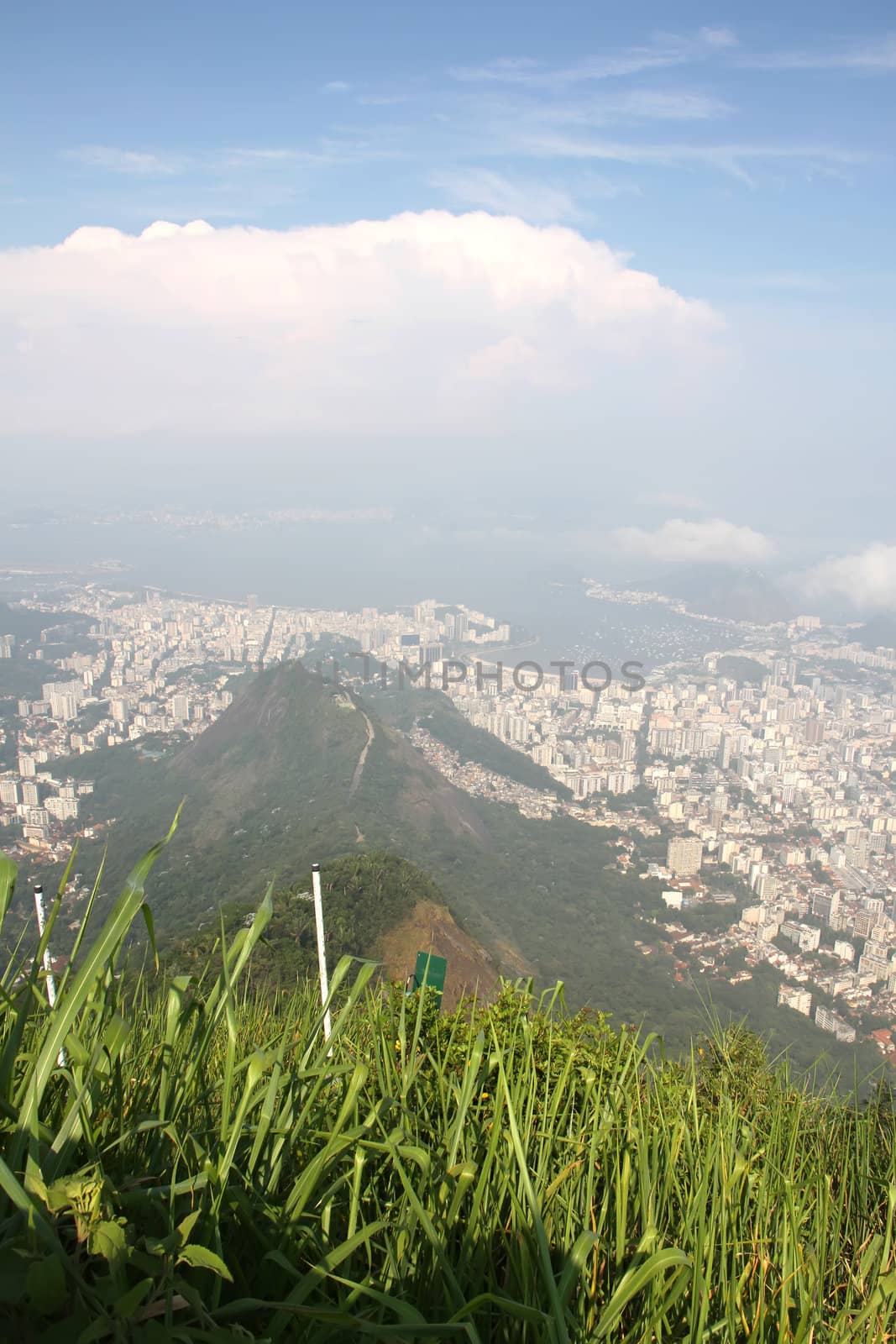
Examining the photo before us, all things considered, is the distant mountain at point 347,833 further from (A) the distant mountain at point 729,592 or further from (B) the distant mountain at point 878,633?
(A) the distant mountain at point 729,592

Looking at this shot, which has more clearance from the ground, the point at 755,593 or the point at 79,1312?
the point at 755,593

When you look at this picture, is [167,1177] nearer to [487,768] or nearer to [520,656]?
[487,768]

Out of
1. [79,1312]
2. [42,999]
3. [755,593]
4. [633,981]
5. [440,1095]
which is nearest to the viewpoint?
[79,1312]

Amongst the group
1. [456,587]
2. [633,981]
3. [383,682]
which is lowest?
[633,981]

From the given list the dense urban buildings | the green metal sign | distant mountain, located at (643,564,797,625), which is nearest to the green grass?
the green metal sign

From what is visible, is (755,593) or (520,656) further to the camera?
(755,593)

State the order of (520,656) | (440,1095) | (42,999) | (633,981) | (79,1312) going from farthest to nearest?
(520,656)
(633,981)
(440,1095)
(42,999)
(79,1312)

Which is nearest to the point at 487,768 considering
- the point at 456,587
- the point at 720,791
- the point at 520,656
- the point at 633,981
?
the point at 720,791
